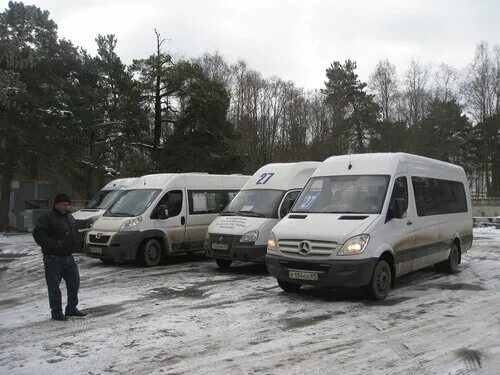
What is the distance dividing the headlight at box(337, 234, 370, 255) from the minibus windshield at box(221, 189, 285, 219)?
12.3 ft

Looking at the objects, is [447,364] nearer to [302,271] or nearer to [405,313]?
[405,313]

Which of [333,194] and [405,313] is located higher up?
[333,194]

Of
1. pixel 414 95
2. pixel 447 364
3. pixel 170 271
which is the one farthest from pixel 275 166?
pixel 414 95

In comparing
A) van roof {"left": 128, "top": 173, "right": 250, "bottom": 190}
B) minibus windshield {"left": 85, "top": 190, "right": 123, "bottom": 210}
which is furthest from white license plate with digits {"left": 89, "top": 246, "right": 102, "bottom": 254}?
minibus windshield {"left": 85, "top": 190, "right": 123, "bottom": 210}

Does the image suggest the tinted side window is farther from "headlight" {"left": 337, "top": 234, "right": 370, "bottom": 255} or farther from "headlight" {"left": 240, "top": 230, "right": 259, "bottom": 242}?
"headlight" {"left": 240, "top": 230, "right": 259, "bottom": 242}

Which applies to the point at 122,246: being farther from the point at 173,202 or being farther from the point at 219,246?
the point at 219,246

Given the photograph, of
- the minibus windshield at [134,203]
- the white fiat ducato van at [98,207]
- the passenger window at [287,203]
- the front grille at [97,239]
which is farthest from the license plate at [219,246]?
the white fiat ducato van at [98,207]

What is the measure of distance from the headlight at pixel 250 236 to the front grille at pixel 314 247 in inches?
103

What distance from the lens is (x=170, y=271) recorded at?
41.3 feet

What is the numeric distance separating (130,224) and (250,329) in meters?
6.85

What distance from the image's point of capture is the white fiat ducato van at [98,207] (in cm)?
1669

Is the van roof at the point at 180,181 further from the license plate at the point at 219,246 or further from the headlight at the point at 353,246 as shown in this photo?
the headlight at the point at 353,246

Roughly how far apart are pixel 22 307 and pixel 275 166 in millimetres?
6960

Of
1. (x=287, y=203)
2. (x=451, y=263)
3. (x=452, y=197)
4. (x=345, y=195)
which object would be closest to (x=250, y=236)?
(x=287, y=203)
